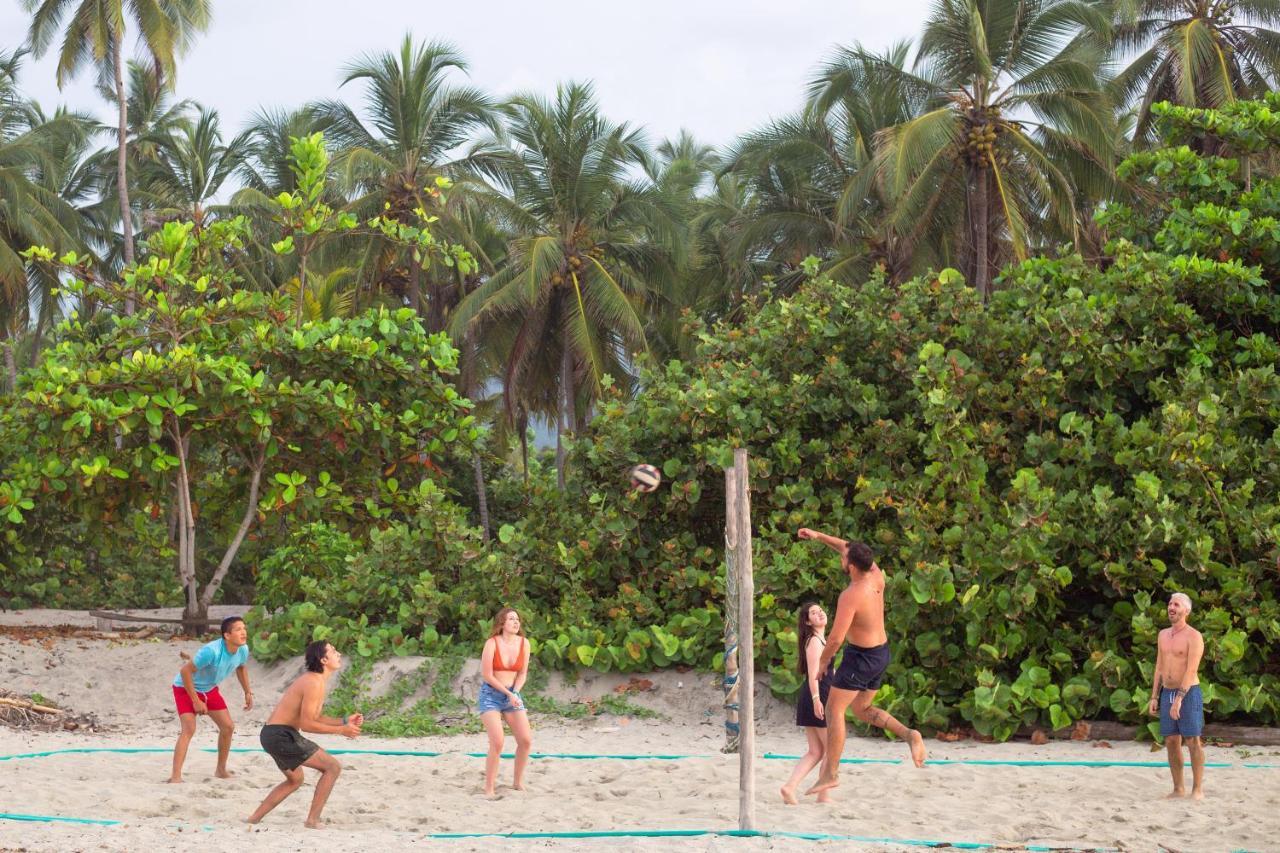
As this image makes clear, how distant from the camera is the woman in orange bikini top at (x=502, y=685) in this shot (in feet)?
25.5

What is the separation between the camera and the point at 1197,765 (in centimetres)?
751

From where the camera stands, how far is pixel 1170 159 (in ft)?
39.8

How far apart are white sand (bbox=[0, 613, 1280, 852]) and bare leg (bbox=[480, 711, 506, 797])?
0.12 metres

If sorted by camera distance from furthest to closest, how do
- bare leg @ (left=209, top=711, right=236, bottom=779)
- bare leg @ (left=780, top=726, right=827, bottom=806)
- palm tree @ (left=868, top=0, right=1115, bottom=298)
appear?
palm tree @ (left=868, top=0, right=1115, bottom=298)
bare leg @ (left=209, top=711, right=236, bottom=779)
bare leg @ (left=780, top=726, right=827, bottom=806)

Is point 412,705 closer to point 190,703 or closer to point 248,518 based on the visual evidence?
point 190,703

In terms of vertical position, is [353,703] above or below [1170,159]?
below

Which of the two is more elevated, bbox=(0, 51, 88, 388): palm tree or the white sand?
bbox=(0, 51, 88, 388): palm tree

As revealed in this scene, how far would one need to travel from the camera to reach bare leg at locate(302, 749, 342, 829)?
6820 millimetres

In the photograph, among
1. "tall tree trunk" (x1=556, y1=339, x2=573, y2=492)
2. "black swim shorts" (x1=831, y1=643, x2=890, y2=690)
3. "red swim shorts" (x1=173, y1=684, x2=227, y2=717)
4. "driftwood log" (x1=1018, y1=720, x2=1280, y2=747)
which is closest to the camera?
"black swim shorts" (x1=831, y1=643, x2=890, y2=690)

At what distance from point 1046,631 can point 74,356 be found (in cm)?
964

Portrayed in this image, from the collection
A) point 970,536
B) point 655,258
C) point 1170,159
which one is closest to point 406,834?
point 970,536

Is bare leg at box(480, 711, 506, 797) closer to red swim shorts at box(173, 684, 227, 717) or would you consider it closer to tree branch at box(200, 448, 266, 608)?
red swim shorts at box(173, 684, 227, 717)

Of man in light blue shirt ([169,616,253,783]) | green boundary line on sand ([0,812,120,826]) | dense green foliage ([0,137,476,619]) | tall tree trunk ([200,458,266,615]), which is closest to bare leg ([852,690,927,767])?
man in light blue shirt ([169,616,253,783])

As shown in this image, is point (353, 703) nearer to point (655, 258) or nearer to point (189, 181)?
point (655, 258)
